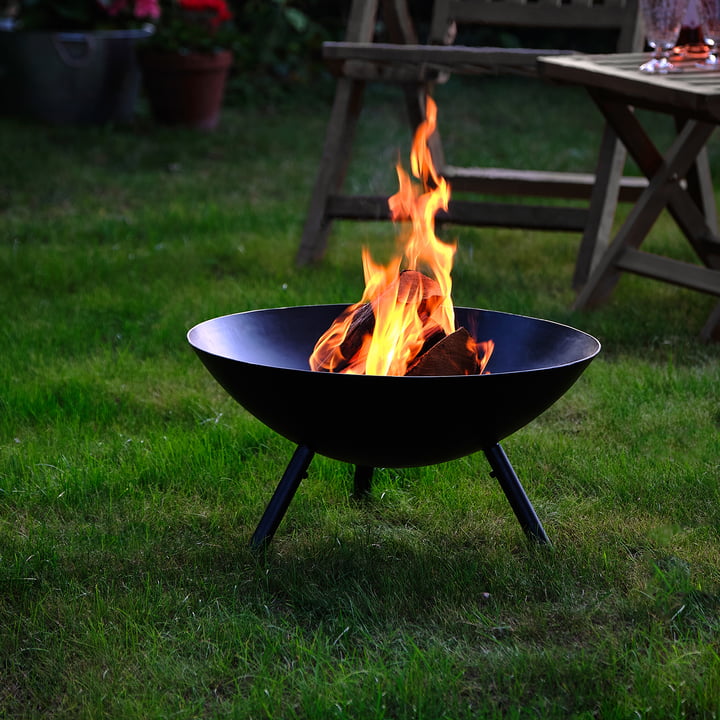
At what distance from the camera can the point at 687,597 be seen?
167 centimetres

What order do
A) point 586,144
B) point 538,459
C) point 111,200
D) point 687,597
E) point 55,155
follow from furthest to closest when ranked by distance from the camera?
1. point 586,144
2. point 55,155
3. point 111,200
4. point 538,459
5. point 687,597

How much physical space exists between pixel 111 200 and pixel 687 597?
3.54 m

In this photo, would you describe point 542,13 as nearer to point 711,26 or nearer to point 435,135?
point 435,135

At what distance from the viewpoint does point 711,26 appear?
292 cm

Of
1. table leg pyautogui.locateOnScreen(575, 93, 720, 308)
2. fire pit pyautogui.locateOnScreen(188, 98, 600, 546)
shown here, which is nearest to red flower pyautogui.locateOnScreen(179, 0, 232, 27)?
table leg pyautogui.locateOnScreen(575, 93, 720, 308)

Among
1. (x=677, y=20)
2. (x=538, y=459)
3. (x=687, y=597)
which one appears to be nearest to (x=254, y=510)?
(x=538, y=459)

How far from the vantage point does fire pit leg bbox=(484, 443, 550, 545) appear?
175 centimetres

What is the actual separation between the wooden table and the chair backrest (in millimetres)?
435

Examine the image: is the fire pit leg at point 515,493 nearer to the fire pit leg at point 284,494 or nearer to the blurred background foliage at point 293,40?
the fire pit leg at point 284,494

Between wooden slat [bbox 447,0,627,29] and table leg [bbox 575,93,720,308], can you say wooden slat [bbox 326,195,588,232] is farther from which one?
wooden slat [bbox 447,0,627,29]

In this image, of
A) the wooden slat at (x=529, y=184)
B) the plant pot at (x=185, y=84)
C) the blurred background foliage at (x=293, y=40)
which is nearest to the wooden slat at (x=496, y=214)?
the wooden slat at (x=529, y=184)

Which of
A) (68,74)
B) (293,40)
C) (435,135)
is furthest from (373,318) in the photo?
(293,40)

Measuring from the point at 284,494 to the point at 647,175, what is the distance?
1954mm

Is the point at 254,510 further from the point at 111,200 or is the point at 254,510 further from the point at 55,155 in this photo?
the point at 55,155
